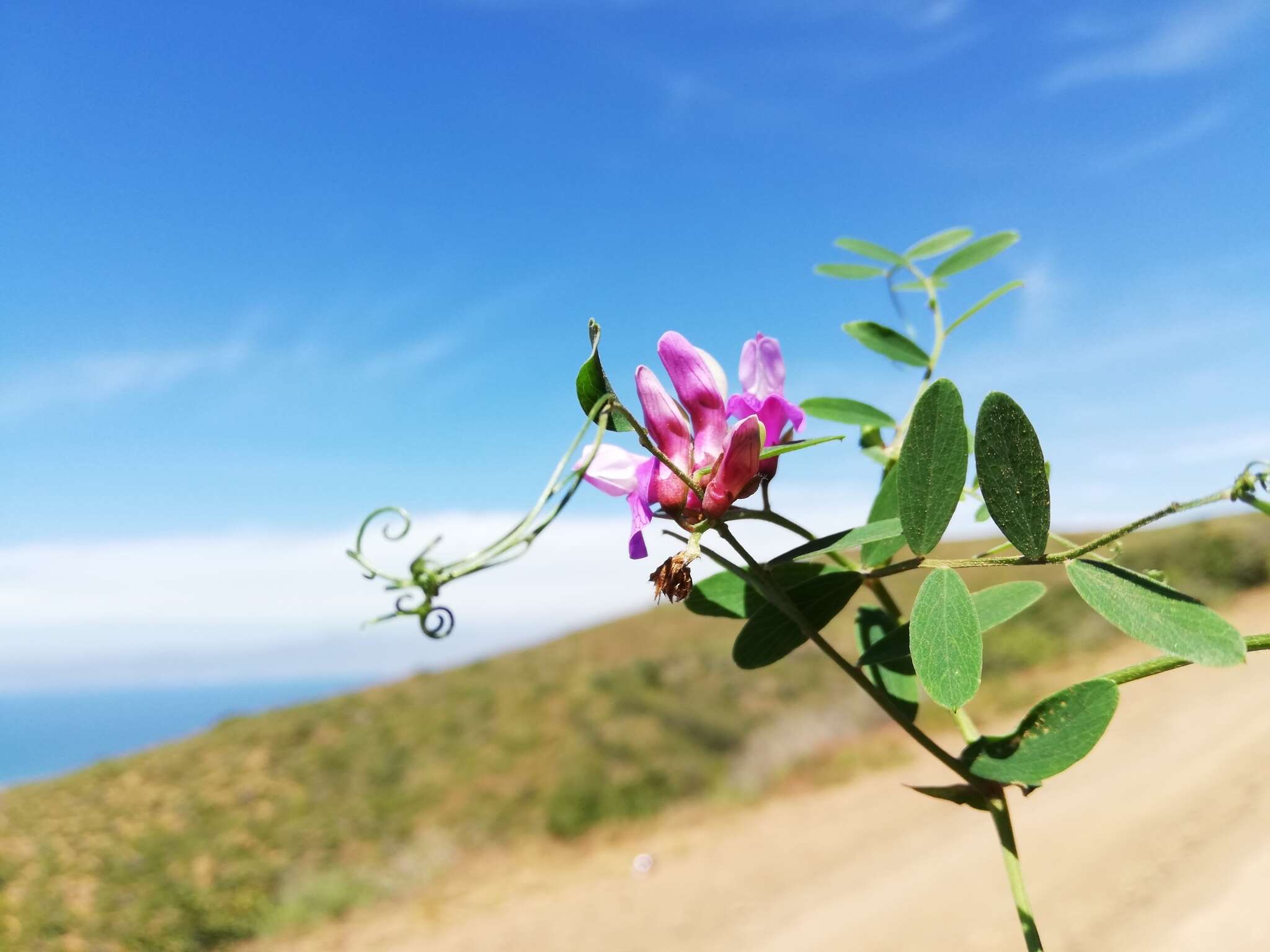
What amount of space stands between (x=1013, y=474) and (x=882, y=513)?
22 cm

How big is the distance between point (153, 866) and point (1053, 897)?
9623 millimetres

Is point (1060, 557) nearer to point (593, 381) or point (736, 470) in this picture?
point (736, 470)

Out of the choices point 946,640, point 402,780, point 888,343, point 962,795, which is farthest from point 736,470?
point 402,780

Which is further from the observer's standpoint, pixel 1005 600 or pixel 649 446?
pixel 1005 600

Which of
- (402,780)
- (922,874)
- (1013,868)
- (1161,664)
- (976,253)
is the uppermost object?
(976,253)

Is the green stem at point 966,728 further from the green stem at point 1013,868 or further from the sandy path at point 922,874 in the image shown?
the sandy path at point 922,874

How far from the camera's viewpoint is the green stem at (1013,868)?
553 millimetres

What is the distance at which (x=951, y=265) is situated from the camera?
1.16 meters

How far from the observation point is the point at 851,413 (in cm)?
90

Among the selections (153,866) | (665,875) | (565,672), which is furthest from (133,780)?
(665,875)

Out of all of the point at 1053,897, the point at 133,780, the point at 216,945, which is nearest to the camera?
the point at 1053,897

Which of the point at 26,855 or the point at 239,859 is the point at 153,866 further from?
the point at 26,855

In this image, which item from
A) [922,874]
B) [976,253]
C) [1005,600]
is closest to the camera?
[1005,600]

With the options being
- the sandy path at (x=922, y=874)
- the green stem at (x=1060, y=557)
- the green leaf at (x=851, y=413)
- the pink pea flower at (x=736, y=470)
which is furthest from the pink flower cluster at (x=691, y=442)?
the sandy path at (x=922, y=874)
